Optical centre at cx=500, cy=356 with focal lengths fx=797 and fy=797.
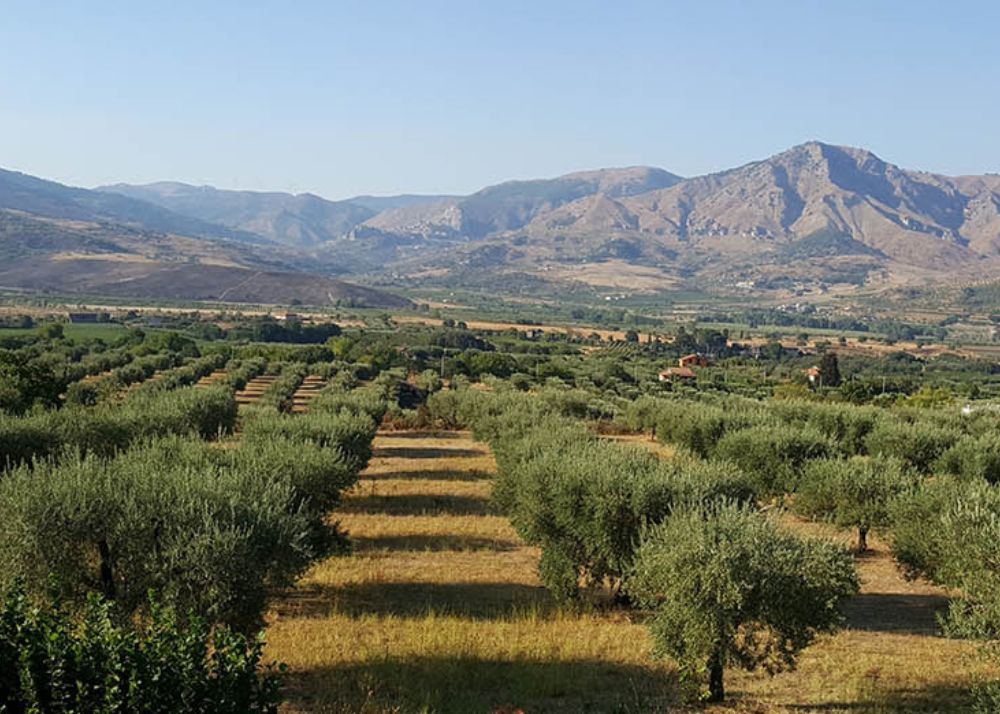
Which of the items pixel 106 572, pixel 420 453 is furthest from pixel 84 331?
pixel 106 572

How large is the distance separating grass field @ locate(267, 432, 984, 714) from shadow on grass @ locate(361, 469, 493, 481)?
520 inches

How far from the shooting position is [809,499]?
86.6 feet

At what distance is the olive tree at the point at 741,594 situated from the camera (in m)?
13.1

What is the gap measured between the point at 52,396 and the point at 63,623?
39.9 metres

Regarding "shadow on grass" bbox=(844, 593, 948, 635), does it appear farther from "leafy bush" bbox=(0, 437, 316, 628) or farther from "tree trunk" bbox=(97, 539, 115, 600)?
"tree trunk" bbox=(97, 539, 115, 600)

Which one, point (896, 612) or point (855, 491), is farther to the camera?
point (855, 491)

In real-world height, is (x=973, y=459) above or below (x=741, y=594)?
below

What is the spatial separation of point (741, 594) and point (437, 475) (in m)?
28.3

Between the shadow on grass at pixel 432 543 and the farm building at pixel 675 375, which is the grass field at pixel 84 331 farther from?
the shadow on grass at pixel 432 543

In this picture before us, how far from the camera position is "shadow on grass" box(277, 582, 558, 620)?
1906cm

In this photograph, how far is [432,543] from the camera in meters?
26.6

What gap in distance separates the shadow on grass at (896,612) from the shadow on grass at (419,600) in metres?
7.84

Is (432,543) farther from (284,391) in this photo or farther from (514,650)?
(284,391)

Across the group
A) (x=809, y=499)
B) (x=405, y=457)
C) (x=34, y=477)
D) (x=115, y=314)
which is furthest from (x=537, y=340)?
(x=34, y=477)
